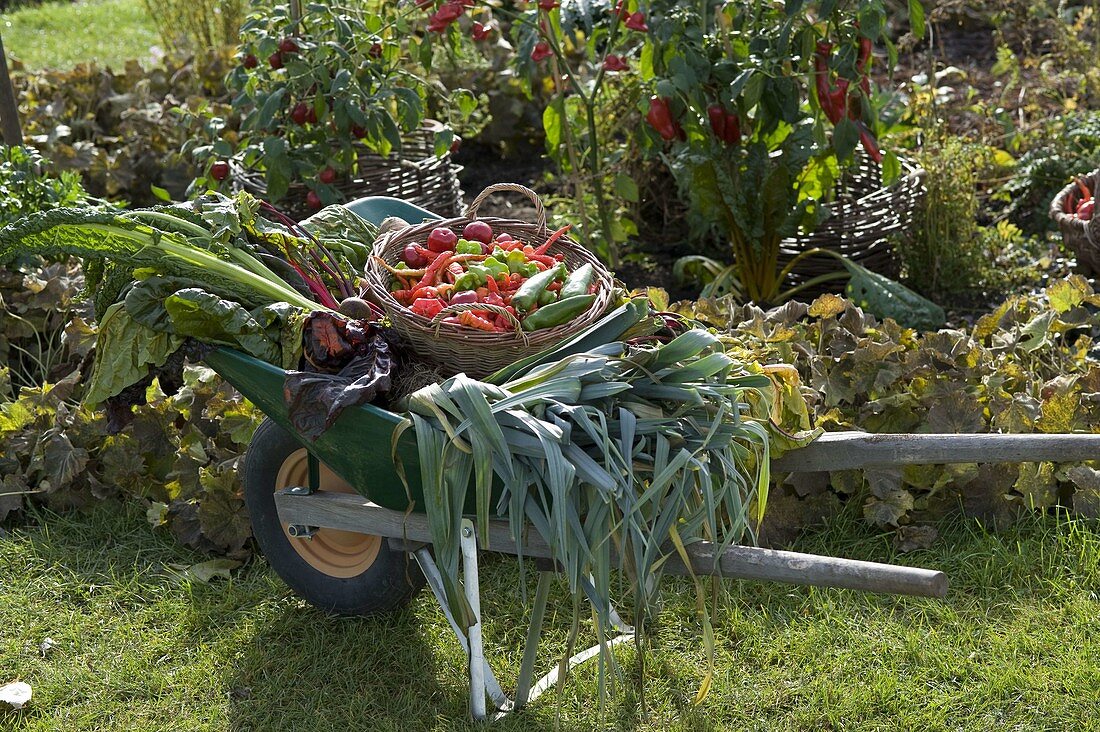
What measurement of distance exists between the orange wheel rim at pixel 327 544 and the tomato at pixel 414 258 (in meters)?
0.54

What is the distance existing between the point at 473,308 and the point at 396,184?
213cm

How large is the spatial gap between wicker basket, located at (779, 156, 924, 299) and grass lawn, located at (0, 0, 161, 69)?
5.47 meters

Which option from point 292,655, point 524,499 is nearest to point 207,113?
point 292,655

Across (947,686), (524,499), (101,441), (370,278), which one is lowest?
(947,686)

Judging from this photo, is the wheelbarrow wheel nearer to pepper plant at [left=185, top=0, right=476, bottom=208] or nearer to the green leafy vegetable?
the green leafy vegetable

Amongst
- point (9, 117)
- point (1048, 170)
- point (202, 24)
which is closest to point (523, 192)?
point (9, 117)

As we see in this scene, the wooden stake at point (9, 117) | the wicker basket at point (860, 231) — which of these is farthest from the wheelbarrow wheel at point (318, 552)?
the wooden stake at point (9, 117)

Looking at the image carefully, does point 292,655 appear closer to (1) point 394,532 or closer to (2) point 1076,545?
(1) point 394,532

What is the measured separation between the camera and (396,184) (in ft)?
15.3

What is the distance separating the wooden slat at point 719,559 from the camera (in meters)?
2.11

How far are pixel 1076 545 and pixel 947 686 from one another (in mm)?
655

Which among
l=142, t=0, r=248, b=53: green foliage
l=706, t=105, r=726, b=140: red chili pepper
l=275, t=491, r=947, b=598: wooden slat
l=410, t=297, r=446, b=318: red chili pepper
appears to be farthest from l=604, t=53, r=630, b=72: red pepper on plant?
l=142, t=0, r=248, b=53: green foliage

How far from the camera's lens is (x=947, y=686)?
108 inches

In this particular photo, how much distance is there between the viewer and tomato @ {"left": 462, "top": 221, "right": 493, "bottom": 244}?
308 cm
